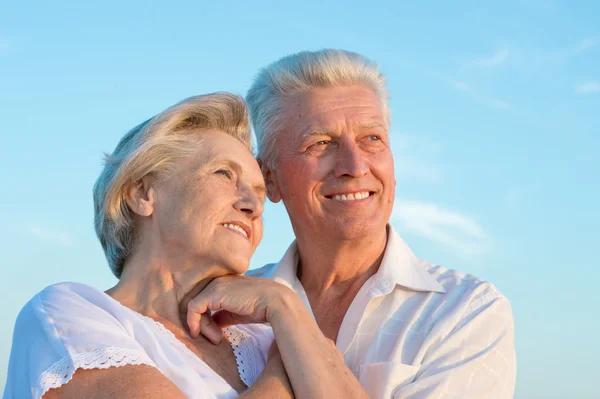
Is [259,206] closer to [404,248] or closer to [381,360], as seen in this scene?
[381,360]

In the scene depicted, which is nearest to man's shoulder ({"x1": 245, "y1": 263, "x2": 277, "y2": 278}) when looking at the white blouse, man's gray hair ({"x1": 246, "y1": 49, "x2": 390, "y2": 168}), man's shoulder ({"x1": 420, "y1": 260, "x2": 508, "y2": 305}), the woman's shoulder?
man's gray hair ({"x1": 246, "y1": 49, "x2": 390, "y2": 168})

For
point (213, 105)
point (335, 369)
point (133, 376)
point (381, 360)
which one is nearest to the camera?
point (133, 376)

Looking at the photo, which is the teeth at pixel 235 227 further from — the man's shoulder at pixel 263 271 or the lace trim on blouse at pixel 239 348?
the man's shoulder at pixel 263 271

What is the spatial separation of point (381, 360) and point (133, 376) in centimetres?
157

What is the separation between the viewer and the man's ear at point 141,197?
11.1 ft

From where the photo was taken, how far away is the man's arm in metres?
3.66

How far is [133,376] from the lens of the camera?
2705 mm

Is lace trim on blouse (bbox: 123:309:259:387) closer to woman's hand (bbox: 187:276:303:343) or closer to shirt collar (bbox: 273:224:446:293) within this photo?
woman's hand (bbox: 187:276:303:343)

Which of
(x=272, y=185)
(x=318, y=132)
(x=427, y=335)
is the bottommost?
Result: (x=427, y=335)

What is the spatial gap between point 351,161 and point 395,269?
0.64m

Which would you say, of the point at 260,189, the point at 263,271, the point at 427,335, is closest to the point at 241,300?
the point at 260,189

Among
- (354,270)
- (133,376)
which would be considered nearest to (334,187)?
(354,270)

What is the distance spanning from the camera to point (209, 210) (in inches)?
131

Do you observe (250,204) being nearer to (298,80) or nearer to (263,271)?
(298,80)
